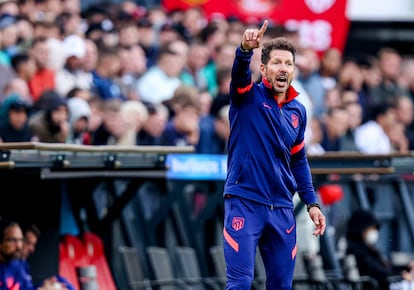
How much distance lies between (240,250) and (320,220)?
2.07ft

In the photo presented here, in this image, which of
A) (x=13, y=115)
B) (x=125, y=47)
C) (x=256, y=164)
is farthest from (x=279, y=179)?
(x=125, y=47)

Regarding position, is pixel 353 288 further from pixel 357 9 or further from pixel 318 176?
pixel 357 9

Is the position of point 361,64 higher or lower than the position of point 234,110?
higher

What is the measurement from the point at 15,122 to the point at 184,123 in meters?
2.56

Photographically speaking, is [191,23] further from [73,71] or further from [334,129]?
[73,71]

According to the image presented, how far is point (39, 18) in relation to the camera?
15906mm

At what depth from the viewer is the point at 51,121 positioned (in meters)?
12.7

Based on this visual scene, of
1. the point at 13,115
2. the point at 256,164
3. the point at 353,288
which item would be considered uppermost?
the point at 13,115

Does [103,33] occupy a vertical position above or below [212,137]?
above

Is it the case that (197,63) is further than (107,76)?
Yes

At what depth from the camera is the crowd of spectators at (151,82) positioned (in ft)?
45.2

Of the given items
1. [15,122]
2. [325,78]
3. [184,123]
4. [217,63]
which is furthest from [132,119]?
[325,78]

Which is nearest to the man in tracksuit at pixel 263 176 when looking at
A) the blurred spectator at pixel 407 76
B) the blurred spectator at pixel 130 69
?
the blurred spectator at pixel 130 69

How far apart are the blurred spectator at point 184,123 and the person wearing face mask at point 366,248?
1.87m
